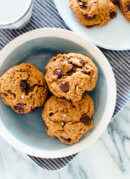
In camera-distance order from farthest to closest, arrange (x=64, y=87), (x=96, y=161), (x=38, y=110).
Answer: (x=96, y=161)
(x=38, y=110)
(x=64, y=87)

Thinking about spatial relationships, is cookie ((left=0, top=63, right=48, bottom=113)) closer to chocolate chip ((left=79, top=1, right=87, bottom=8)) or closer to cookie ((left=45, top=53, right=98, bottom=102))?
cookie ((left=45, top=53, right=98, bottom=102))

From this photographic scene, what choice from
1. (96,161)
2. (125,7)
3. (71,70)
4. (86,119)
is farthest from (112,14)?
(96,161)

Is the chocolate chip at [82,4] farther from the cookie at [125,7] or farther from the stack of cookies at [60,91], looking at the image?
the stack of cookies at [60,91]

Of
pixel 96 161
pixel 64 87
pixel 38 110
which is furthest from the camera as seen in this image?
pixel 96 161

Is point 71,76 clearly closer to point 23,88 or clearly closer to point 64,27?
point 23,88

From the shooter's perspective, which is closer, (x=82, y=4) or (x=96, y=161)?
(x=82, y=4)

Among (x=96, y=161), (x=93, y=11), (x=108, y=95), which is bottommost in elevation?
(x=96, y=161)
